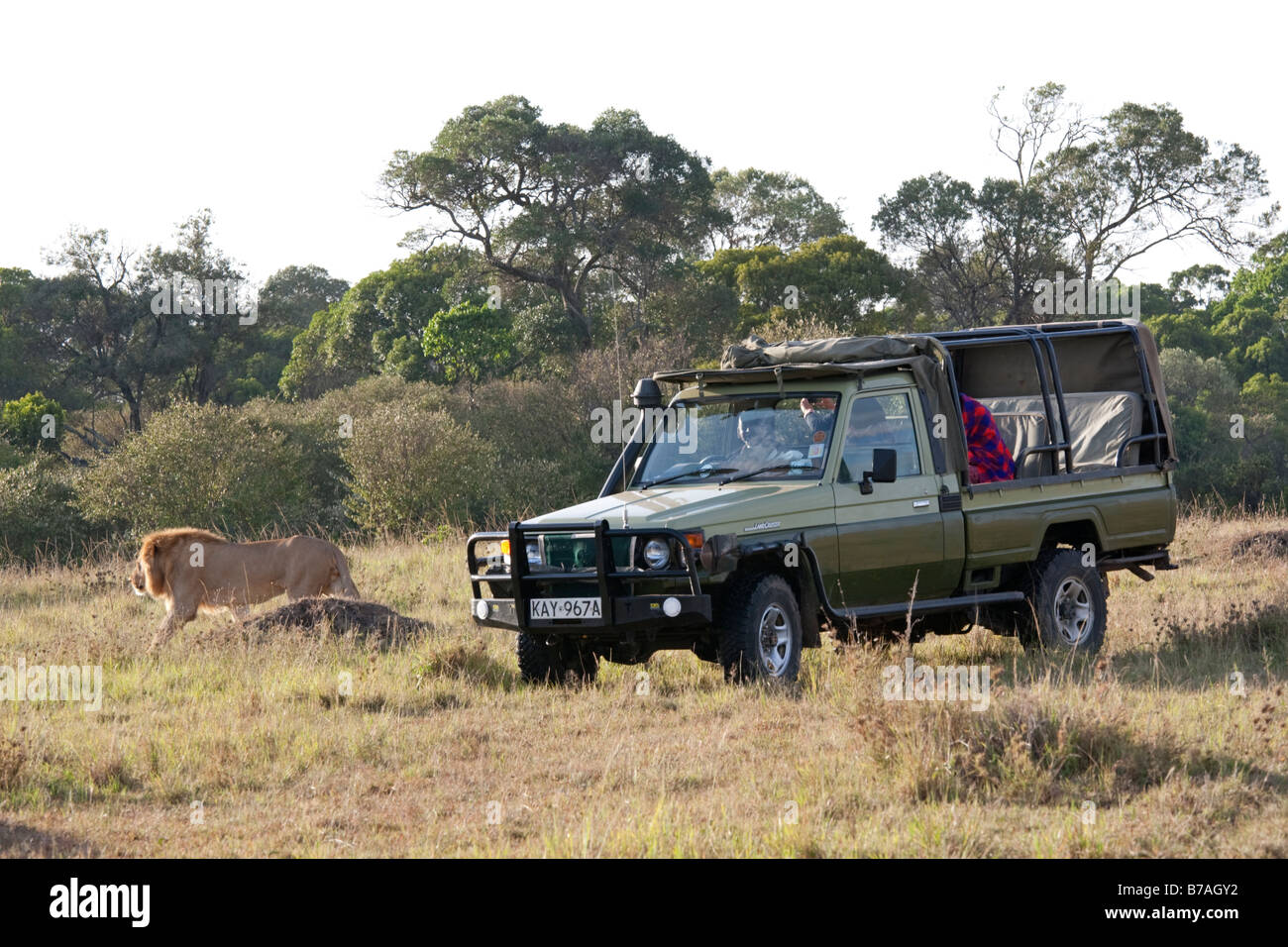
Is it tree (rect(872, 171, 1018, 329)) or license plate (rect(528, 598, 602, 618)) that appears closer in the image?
license plate (rect(528, 598, 602, 618))

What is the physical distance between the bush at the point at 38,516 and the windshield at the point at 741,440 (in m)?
22.1

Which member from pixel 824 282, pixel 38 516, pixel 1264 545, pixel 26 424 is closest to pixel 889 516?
pixel 1264 545

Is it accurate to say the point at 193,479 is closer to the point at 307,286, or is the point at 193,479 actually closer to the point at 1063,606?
the point at 1063,606

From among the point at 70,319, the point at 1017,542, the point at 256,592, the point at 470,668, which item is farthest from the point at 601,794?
the point at 70,319

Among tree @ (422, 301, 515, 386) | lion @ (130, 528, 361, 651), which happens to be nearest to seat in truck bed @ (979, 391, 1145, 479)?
lion @ (130, 528, 361, 651)

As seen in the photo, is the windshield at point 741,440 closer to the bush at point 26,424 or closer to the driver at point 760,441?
the driver at point 760,441

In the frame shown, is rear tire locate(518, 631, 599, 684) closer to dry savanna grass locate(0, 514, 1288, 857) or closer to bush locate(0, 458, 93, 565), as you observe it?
dry savanna grass locate(0, 514, 1288, 857)

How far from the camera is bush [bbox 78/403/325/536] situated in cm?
2739

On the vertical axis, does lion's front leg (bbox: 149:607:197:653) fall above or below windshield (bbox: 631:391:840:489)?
below

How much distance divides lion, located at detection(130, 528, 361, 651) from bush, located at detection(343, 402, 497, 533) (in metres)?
14.2

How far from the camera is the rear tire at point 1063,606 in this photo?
10.4 m
